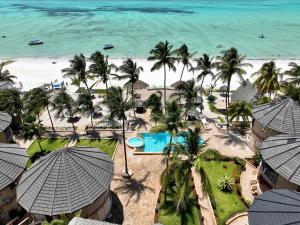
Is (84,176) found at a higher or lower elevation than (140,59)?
higher

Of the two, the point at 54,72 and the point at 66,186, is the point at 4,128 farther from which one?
the point at 54,72

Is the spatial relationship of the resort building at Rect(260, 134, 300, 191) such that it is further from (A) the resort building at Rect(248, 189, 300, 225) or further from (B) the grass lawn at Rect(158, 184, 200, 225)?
(B) the grass lawn at Rect(158, 184, 200, 225)

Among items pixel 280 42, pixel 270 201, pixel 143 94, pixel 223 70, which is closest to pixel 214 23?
pixel 280 42

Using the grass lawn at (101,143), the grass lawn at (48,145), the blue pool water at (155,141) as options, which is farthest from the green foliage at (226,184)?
the grass lawn at (48,145)

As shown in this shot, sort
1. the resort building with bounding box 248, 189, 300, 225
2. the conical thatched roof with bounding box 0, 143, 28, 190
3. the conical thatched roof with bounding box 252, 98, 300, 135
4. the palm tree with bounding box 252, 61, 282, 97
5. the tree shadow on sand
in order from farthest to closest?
the palm tree with bounding box 252, 61, 282, 97, the conical thatched roof with bounding box 252, 98, 300, 135, the tree shadow on sand, the conical thatched roof with bounding box 0, 143, 28, 190, the resort building with bounding box 248, 189, 300, 225

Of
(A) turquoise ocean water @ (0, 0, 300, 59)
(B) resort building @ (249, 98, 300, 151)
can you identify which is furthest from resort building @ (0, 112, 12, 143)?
(A) turquoise ocean water @ (0, 0, 300, 59)

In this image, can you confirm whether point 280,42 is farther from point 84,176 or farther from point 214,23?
point 84,176

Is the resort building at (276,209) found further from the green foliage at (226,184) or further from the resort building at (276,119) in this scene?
the resort building at (276,119)
